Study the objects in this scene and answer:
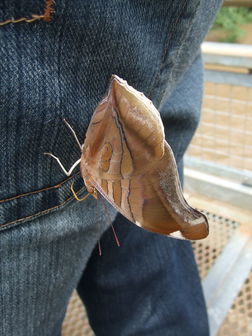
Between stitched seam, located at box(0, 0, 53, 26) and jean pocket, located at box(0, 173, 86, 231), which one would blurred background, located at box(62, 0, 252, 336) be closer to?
jean pocket, located at box(0, 173, 86, 231)

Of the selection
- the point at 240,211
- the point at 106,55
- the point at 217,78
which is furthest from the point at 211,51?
the point at 106,55

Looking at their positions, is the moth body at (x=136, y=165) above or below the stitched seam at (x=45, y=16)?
below

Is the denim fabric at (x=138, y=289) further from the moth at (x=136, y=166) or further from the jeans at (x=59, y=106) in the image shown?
the moth at (x=136, y=166)

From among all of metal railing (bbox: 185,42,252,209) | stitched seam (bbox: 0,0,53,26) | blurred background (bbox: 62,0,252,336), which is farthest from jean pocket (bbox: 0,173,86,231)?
metal railing (bbox: 185,42,252,209)

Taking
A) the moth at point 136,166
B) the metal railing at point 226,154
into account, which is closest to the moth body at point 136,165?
the moth at point 136,166

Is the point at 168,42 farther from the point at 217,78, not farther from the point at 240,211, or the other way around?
the point at 240,211
